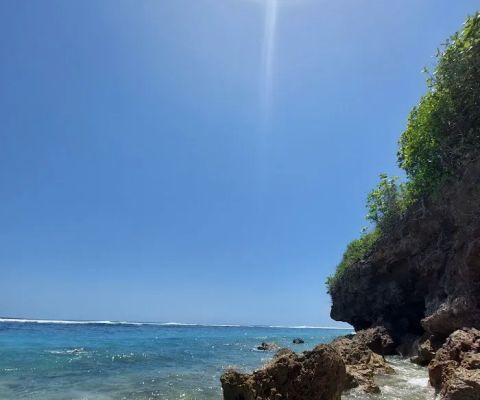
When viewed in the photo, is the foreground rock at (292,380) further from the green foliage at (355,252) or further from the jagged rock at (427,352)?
Result: the green foliage at (355,252)

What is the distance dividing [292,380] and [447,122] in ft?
65.9

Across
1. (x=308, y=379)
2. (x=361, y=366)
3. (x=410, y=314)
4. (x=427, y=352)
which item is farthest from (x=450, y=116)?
(x=308, y=379)

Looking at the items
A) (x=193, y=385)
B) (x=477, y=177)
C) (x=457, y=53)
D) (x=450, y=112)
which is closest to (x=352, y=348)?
(x=193, y=385)

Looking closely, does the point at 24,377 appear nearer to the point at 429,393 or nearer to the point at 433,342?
the point at 429,393

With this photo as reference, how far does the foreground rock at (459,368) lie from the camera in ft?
24.5

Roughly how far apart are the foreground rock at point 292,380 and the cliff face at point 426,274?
471 inches

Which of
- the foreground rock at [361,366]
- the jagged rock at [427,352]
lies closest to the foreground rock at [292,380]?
the foreground rock at [361,366]

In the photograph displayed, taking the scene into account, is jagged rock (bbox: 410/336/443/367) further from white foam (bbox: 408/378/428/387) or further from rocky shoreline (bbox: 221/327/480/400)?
rocky shoreline (bbox: 221/327/480/400)

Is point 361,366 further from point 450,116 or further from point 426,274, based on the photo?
point 450,116

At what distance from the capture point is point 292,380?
8500 millimetres

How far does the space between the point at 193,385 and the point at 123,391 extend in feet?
8.49

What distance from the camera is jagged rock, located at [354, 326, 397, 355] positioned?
73.6 ft

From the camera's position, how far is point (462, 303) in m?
17.8

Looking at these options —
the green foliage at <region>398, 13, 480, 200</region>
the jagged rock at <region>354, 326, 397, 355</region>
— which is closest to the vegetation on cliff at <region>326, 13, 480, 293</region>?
the green foliage at <region>398, 13, 480, 200</region>
